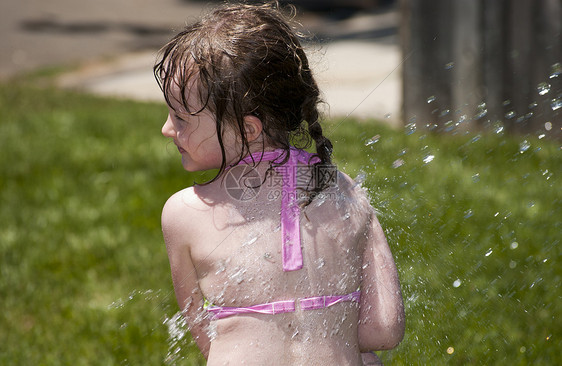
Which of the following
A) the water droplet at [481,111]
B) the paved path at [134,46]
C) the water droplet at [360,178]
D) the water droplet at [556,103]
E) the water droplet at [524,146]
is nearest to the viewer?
the water droplet at [360,178]

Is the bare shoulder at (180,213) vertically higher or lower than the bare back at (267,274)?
higher

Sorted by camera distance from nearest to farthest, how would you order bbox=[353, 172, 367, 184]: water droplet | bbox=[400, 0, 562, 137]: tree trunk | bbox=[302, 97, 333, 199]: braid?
bbox=[302, 97, 333, 199]: braid, bbox=[353, 172, 367, 184]: water droplet, bbox=[400, 0, 562, 137]: tree trunk

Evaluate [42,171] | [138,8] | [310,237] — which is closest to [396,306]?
[310,237]

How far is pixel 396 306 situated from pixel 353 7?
14151 mm

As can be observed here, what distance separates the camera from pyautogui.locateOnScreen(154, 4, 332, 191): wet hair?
1587 mm

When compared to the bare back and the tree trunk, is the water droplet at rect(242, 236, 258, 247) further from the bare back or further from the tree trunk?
the tree trunk

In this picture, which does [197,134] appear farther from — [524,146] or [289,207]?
[524,146]

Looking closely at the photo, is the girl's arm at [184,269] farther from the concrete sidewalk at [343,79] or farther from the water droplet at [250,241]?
the concrete sidewalk at [343,79]

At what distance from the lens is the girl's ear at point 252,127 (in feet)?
5.33

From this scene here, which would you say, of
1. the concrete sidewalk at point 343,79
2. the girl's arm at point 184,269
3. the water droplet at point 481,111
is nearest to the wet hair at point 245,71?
the girl's arm at point 184,269

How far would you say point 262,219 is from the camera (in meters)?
1.62

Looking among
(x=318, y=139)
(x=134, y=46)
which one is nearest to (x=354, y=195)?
(x=318, y=139)

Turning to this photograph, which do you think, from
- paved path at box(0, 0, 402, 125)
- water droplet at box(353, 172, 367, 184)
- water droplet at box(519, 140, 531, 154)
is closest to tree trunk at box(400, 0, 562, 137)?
water droplet at box(519, 140, 531, 154)

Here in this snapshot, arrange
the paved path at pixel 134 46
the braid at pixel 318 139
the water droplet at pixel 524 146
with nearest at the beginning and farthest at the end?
the braid at pixel 318 139 → the water droplet at pixel 524 146 → the paved path at pixel 134 46
